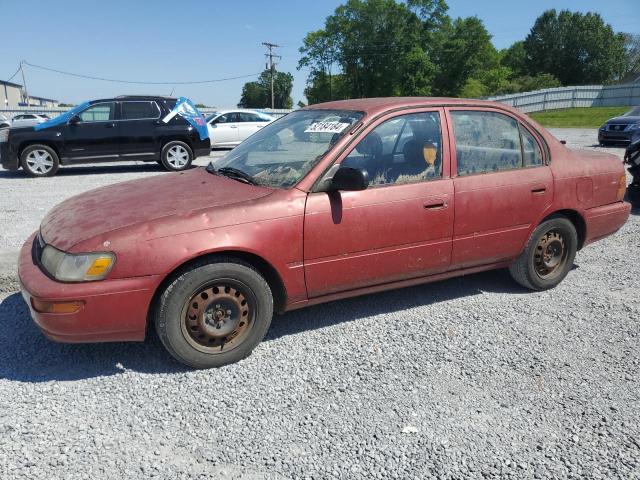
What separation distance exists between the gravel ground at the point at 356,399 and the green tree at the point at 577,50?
3284 inches

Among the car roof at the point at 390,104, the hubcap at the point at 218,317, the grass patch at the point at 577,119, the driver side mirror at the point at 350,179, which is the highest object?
the grass patch at the point at 577,119

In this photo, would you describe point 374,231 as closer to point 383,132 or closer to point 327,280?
point 327,280

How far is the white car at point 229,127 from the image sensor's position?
56.2 ft

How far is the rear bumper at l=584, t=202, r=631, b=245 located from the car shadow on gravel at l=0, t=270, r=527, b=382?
84 cm

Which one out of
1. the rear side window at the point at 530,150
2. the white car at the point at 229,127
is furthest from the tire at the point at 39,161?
the rear side window at the point at 530,150

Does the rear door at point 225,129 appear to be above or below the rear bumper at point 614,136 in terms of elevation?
above

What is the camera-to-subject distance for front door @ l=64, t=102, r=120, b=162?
37.6 feet

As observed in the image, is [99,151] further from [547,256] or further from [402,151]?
[547,256]

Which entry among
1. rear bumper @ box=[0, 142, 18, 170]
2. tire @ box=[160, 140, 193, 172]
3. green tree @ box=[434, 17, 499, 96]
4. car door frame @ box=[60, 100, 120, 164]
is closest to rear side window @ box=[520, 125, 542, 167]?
tire @ box=[160, 140, 193, 172]

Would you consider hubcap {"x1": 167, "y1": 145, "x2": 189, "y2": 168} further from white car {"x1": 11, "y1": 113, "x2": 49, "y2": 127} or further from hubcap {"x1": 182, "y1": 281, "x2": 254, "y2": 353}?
hubcap {"x1": 182, "y1": 281, "x2": 254, "y2": 353}

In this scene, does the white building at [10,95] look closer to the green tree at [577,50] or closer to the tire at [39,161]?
the green tree at [577,50]

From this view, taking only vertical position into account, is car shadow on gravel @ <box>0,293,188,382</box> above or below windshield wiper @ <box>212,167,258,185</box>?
below

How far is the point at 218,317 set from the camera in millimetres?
3256

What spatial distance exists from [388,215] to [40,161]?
10.3m
